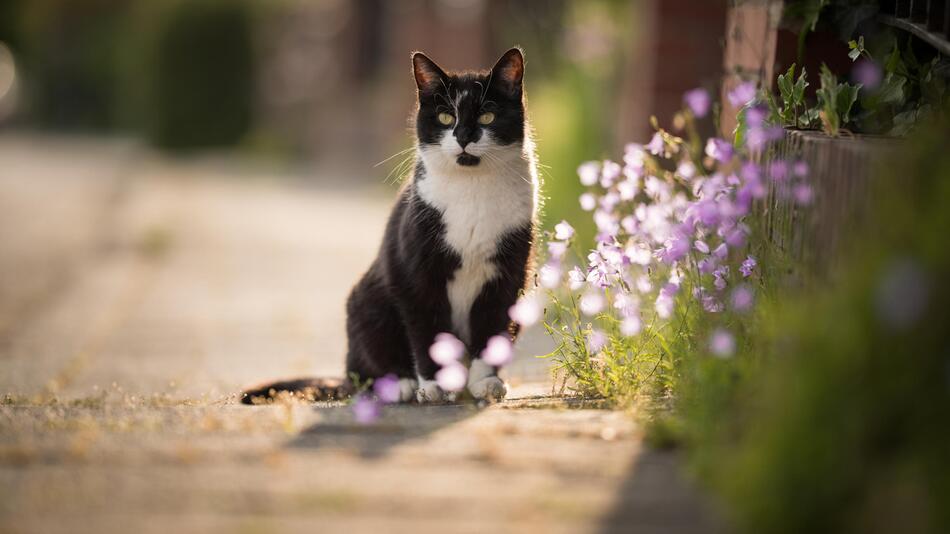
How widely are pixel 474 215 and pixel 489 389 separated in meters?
0.58

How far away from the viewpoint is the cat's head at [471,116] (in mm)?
3572

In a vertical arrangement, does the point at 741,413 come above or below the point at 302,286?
above

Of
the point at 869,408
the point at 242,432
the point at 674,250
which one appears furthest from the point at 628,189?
the point at 869,408

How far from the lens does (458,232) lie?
3488 millimetres

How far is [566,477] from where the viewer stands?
2.20m

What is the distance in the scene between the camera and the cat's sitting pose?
350cm

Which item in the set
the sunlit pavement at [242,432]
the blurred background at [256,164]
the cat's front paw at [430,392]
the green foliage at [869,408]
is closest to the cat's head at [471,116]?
the blurred background at [256,164]

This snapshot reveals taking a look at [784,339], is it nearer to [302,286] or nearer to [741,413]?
[741,413]

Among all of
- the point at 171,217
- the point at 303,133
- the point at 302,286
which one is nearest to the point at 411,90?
the point at 171,217

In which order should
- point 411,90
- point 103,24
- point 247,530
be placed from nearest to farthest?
point 247,530
point 411,90
point 103,24

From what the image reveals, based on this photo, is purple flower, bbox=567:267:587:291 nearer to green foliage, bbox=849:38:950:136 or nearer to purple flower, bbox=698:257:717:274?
purple flower, bbox=698:257:717:274

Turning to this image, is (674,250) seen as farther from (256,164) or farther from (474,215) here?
(256,164)

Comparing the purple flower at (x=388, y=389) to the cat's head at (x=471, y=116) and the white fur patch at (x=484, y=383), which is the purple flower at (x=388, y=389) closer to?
the white fur patch at (x=484, y=383)

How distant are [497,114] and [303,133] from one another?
57.9 feet
